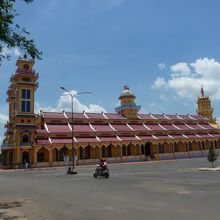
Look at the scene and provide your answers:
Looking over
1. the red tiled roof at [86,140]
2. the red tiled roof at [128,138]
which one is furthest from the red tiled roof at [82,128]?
the red tiled roof at [128,138]

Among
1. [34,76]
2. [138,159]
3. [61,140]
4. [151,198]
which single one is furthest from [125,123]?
[151,198]

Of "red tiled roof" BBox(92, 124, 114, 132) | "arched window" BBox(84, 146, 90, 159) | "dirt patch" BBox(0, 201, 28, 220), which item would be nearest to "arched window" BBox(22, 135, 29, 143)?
"arched window" BBox(84, 146, 90, 159)

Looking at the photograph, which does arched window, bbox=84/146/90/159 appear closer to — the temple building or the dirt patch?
the temple building

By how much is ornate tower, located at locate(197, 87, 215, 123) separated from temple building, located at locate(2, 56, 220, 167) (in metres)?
14.3

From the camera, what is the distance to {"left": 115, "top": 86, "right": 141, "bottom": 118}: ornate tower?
66250 mm

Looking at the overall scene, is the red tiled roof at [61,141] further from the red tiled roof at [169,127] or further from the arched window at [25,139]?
the red tiled roof at [169,127]

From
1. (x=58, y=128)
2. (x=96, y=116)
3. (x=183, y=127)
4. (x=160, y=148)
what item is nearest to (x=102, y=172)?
→ (x=58, y=128)

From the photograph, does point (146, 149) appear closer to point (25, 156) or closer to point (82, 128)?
point (82, 128)

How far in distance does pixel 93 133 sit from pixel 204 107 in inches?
1908

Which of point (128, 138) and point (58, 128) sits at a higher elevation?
point (58, 128)

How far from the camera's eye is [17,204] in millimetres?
10438

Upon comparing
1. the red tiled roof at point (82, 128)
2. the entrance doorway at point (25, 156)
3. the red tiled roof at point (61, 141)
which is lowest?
the entrance doorway at point (25, 156)

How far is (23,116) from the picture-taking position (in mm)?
49438

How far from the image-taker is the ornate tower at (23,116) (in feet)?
158
